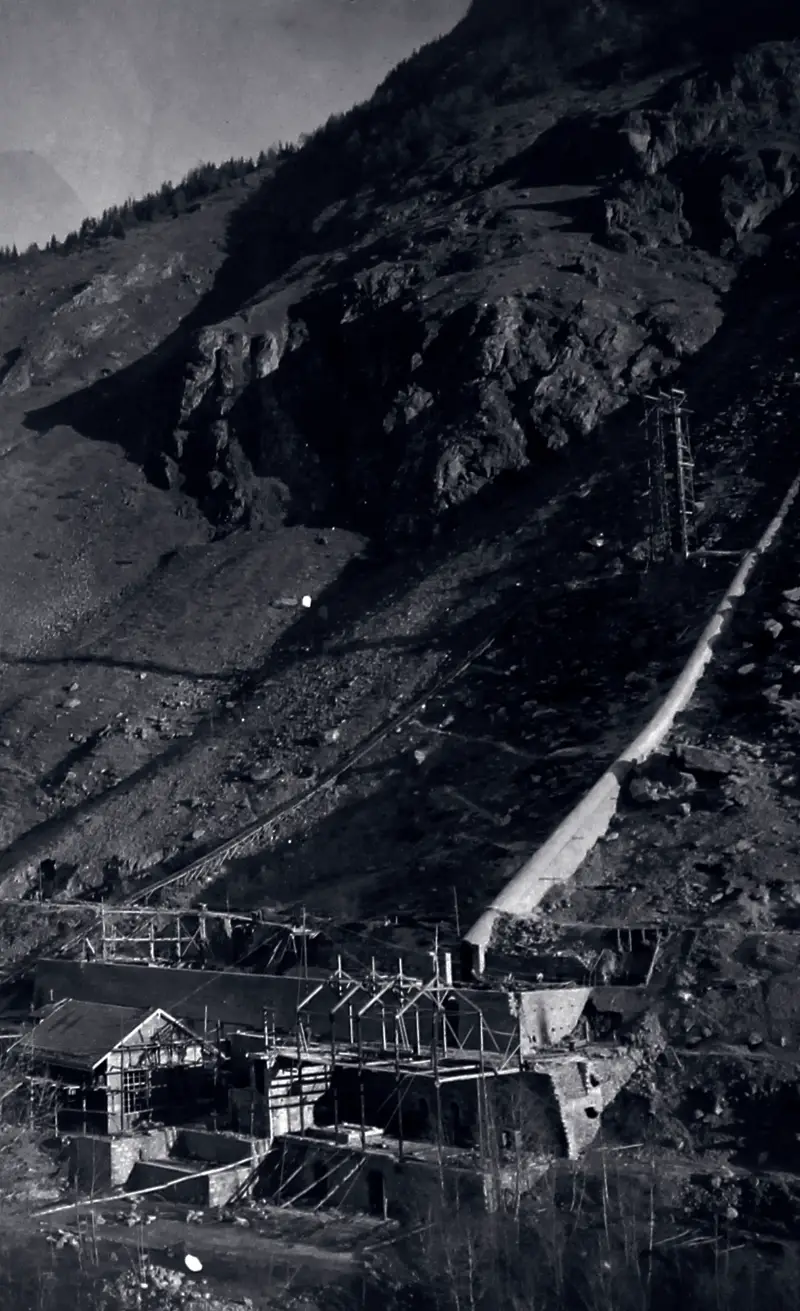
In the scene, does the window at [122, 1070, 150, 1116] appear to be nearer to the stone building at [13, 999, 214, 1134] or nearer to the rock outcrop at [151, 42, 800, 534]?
the stone building at [13, 999, 214, 1134]

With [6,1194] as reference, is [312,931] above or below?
above

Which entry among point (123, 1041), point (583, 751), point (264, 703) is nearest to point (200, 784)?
point (264, 703)

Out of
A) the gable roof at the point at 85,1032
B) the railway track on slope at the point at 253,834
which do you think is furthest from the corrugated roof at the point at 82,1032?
the railway track on slope at the point at 253,834

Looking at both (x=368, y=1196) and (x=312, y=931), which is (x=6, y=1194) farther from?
(x=312, y=931)

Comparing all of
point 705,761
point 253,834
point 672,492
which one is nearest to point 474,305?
point 672,492

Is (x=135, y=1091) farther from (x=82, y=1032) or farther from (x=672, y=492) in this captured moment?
(x=672, y=492)
